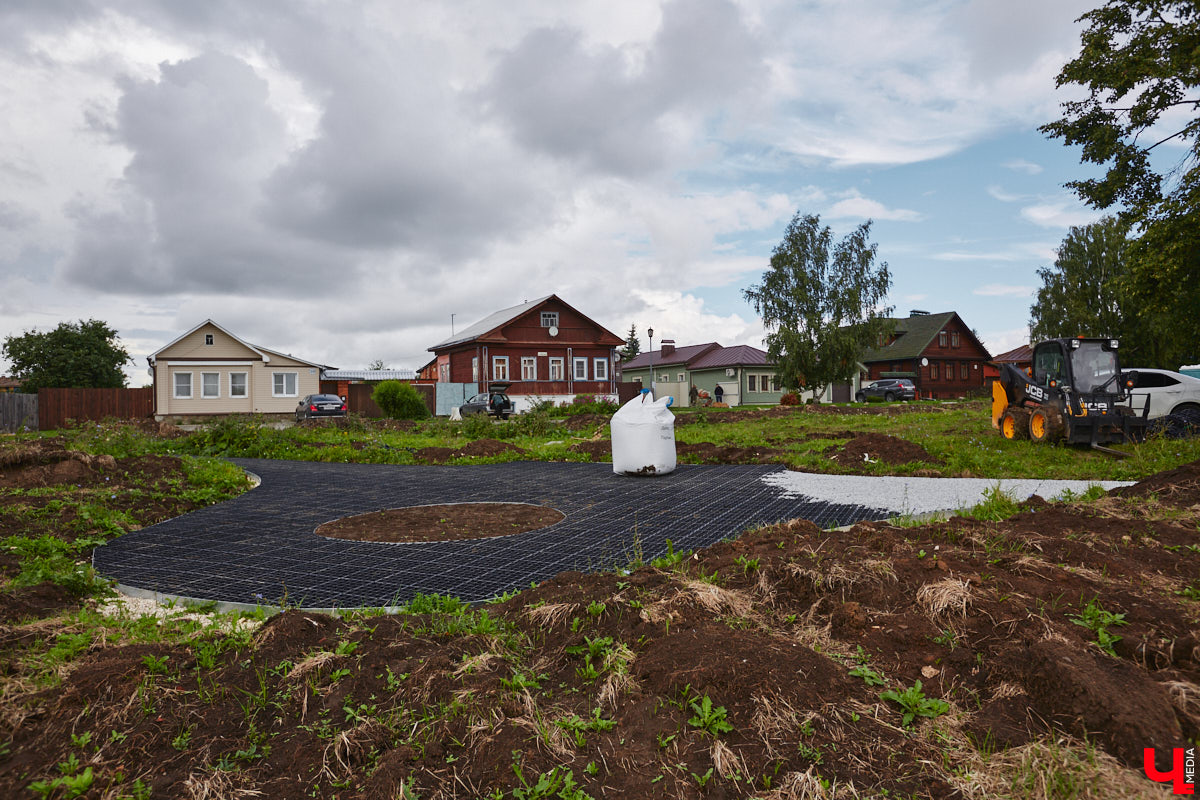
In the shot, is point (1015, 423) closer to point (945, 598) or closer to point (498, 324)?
point (945, 598)

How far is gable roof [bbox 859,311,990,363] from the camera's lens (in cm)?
4538

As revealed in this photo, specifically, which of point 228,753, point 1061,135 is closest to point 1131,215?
point 1061,135

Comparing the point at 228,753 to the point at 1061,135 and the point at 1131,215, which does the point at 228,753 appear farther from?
the point at 1061,135

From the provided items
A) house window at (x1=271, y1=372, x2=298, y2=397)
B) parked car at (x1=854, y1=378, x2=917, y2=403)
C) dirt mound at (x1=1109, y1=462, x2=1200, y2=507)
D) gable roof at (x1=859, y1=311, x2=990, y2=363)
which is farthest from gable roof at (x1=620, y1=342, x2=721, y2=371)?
dirt mound at (x1=1109, y1=462, x2=1200, y2=507)

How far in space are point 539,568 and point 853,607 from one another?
2.26 metres

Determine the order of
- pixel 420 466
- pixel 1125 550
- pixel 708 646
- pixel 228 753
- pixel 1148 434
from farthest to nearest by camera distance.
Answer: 1. pixel 420 466
2. pixel 1148 434
3. pixel 1125 550
4. pixel 708 646
5. pixel 228 753

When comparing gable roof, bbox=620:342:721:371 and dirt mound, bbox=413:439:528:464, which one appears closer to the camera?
dirt mound, bbox=413:439:528:464

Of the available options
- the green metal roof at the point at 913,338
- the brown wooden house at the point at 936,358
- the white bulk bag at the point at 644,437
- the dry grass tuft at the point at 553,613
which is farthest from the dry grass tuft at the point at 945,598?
the brown wooden house at the point at 936,358

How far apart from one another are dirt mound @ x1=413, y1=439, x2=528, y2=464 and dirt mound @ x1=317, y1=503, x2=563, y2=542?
556 cm

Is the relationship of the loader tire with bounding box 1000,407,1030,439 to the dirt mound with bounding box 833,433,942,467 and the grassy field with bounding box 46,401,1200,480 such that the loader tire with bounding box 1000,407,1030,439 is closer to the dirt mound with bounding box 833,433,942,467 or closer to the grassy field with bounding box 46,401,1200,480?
the grassy field with bounding box 46,401,1200,480

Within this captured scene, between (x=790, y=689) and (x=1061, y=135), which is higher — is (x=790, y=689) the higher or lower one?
the lower one

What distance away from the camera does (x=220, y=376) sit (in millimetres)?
32594

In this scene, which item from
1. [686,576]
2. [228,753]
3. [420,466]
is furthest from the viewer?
[420,466]

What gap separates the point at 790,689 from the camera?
7.60ft
